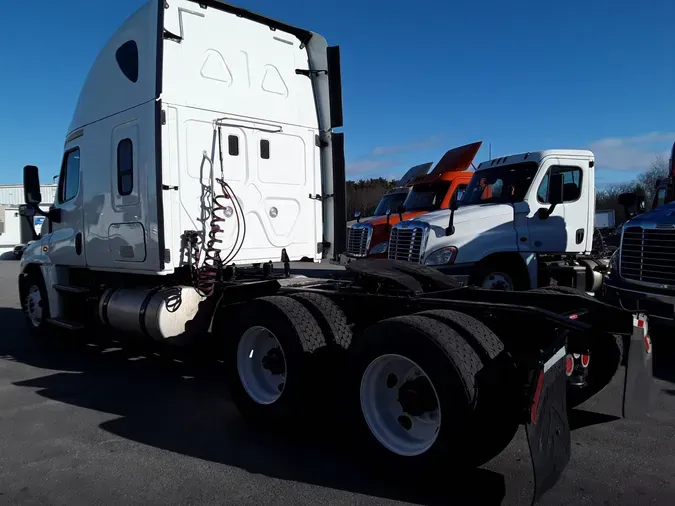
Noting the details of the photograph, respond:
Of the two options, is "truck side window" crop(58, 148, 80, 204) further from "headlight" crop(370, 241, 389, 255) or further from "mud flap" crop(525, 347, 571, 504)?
"mud flap" crop(525, 347, 571, 504)

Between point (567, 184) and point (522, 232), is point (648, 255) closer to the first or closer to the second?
point (522, 232)

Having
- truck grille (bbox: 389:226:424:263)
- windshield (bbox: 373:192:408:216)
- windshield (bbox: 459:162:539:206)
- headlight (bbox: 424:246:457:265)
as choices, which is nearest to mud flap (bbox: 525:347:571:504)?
headlight (bbox: 424:246:457:265)

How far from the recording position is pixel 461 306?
4.17 m

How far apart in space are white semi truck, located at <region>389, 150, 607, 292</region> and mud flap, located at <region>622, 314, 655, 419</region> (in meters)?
4.58

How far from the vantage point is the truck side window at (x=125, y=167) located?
6.51 meters

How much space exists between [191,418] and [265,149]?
133 inches

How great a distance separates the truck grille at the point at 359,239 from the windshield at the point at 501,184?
260cm

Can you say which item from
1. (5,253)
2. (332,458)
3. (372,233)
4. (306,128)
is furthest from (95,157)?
(5,253)

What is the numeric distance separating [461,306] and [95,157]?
5.22 metres

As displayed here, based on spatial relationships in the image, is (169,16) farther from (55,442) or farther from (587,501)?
(587,501)

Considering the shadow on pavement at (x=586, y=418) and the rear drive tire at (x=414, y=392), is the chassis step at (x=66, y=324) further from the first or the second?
the shadow on pavement at (x=586, y=418)

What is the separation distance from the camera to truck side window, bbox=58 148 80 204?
7711 mm

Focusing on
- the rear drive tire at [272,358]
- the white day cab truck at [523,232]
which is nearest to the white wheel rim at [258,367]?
the rear drive tire at [272,358]

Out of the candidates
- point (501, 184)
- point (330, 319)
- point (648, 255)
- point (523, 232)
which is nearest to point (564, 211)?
point (523, 232)
